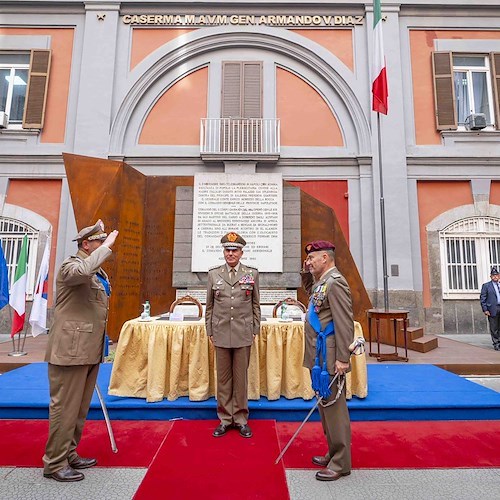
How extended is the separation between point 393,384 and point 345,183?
17.9 ft

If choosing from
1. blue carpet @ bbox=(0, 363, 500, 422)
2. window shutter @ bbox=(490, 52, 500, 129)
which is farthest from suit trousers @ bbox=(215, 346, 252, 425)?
window shutter @ bbox=(490, 52, 500, 129)

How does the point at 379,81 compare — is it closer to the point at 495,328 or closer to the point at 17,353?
the point at 495,328

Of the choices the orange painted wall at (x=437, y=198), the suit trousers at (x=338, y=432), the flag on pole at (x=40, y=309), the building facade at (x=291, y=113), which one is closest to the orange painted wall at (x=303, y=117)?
the building facade at (x=291, y=113)

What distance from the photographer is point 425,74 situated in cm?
848

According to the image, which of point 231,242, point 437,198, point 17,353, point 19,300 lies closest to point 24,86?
point 19,300

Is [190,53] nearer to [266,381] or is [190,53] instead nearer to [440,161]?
[440,161]

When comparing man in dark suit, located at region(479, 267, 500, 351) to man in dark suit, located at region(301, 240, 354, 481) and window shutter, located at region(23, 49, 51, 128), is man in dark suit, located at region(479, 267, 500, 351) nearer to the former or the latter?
man in dark suit, located at region(301, 240, 354, 481)

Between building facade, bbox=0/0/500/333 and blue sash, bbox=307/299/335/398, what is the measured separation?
5775 millimetres

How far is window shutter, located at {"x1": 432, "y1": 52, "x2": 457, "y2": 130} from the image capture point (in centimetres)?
820

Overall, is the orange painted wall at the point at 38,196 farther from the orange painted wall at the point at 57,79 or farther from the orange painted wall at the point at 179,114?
the orange painted wall at the point at 179,114

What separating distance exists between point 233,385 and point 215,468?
65 centimetres

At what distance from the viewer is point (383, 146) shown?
8.05 m

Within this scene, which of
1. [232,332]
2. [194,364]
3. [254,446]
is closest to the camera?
[254,446]

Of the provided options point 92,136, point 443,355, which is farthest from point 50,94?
point 443,355
